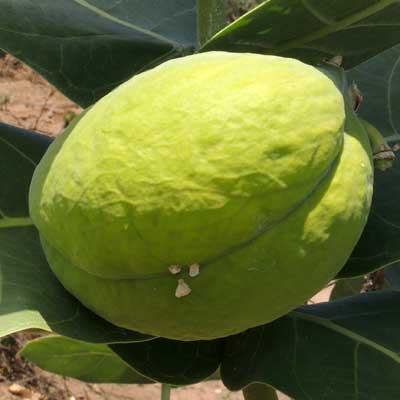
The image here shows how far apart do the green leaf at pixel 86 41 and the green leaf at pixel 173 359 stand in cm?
38

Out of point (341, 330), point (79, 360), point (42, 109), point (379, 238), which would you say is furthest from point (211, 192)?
point (42, 109)

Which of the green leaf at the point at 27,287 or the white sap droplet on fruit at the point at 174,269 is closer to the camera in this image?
the white sap droplet on fruit at the point at 174,269

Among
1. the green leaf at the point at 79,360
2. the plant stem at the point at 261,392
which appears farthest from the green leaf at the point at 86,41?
the green leaf at the point at 79,360

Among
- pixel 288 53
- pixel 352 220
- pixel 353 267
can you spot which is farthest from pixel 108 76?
pixel 352 220

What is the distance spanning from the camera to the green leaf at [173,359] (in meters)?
1.19

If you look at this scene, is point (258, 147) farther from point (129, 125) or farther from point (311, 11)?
point (311, 11)

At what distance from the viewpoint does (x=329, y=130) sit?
2.77 ft

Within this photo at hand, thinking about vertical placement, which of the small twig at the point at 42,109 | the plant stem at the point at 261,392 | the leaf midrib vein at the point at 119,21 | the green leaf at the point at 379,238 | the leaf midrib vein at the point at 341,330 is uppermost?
the leaf midrib vein at the point at 119,21

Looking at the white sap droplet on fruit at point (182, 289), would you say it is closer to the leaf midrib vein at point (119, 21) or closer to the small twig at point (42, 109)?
the leaf midrib vein at point (119, 21)

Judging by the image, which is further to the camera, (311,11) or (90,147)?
(311,11)

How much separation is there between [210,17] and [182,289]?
0.49 m

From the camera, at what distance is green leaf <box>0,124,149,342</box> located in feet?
3.18

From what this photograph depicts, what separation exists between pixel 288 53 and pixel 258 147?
30 centimetres

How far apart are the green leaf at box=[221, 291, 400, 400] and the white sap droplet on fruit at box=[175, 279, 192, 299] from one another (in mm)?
391
